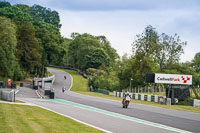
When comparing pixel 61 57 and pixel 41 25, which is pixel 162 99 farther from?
pixel 41 25

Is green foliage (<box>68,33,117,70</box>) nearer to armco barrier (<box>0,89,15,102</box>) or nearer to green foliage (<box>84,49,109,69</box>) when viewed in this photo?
green foliage (<box>84,49,109,69</box>)

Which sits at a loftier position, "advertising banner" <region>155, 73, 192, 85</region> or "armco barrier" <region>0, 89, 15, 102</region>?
"advertising banner" <region>155, 73, 192, 85</region>

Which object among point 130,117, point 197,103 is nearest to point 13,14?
point 197,103

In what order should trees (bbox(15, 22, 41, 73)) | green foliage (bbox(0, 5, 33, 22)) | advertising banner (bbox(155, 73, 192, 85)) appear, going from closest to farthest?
1. advertising banner (bbox(155, 73, 192, 85))
2. trees (bbox(15, 22, 41, 73))
3. green foliage (bbox(0, 5, 33, 22))

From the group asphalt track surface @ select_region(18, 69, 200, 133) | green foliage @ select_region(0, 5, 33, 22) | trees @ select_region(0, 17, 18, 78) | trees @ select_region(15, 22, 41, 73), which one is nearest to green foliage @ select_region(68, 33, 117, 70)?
green foliage @ select_region(0, 5, 33, 22)

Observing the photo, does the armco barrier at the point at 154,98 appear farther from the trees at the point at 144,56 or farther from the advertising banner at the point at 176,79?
the trees at the point at 144,56

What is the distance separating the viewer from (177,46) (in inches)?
3396

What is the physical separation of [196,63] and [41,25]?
57.9 metres

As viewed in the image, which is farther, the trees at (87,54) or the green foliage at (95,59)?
the trees at (87,54)

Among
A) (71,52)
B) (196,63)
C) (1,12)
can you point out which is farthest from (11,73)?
(196,63)

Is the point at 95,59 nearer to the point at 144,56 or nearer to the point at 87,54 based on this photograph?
the point at 87,54

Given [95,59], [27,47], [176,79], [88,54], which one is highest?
[88,54]

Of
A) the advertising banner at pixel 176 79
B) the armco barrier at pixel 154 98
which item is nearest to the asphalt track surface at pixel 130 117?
the armco barrier at pixel 154 98

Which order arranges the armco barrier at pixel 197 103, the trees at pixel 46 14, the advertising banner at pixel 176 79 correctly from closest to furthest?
1. the armco barrier at pixel 197 103
2. the advertising banner at pixel 176 79
3. the trees at pixel 46 14
